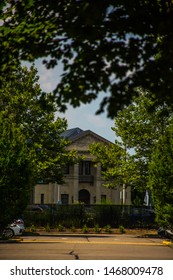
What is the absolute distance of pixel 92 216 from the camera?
44.3 m

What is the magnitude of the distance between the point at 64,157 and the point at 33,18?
121ft

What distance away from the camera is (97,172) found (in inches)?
2719

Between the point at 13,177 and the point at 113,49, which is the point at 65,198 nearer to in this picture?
the point at 13,177

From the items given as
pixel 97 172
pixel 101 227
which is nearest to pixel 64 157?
pixel 101 227

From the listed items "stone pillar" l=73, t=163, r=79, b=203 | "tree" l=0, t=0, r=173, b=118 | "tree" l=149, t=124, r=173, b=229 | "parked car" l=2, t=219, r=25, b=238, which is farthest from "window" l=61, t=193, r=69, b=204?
"tree" l=0, t=0, r=173, b=118

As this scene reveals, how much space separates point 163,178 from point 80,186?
37.5m

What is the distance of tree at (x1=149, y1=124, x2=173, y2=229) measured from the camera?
3222cm

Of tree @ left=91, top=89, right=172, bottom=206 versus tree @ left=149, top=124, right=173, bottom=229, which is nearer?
tree @ left=149, top=124, right=173, bottom=229

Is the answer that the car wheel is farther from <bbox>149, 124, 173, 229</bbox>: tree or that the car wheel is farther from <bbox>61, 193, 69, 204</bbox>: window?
<bbox>61, 193, 69, 204</bbox>: window

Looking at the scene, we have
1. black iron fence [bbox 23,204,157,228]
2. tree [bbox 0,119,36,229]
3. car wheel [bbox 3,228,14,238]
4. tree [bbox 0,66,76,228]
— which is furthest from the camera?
tree [bbox 0,66,76,228]

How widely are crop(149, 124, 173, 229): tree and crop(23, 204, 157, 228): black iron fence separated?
1176 cm

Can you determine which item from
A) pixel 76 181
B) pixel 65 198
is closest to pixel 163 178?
pixel 76 181

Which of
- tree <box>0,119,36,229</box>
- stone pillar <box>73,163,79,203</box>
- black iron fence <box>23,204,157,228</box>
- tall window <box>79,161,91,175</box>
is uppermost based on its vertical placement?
tall window <box>79,161,91,175</box>

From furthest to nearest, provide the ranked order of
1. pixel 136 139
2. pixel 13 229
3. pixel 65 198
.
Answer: pixel 65 198 → pixel 136 139 → pixel 13 229
